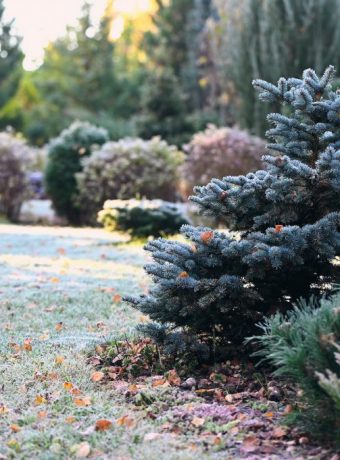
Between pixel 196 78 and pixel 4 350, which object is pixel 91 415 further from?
pixel 196 78

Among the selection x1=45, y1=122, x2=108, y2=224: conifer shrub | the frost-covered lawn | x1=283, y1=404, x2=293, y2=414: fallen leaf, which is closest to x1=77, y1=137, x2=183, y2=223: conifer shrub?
x1=45, y1=122, x2=108, y2=224: conifer shrub

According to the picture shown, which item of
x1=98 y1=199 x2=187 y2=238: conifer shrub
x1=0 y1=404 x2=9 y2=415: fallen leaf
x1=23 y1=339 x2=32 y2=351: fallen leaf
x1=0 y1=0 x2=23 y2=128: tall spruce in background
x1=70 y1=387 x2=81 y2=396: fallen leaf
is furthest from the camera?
x1=0 y1=0 x2=23 y2=128: tall spruce in background

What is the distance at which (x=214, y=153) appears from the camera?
11844 millimetres

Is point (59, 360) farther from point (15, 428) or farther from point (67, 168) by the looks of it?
point (67, 168)

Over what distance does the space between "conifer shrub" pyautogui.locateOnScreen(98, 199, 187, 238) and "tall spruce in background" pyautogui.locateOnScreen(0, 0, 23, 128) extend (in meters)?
16.5

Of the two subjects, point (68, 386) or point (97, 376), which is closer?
point (68, 386)

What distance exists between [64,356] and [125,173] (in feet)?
30.7

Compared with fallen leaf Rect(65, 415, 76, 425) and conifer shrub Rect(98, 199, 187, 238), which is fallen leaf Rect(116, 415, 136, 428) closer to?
fallen leaf Rect(65, 415, 76, 425)

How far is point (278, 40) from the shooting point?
13914 millimetres

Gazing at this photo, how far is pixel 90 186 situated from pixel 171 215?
3.57 m

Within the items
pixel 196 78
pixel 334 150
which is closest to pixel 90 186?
pixel 334 150

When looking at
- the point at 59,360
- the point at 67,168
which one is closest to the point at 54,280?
the point at 59,360

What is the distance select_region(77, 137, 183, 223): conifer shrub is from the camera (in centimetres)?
1305

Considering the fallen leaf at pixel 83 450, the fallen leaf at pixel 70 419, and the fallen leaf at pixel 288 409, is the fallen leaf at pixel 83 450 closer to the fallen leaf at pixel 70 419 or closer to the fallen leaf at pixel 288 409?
the fallen leaf at pixel 70 419
